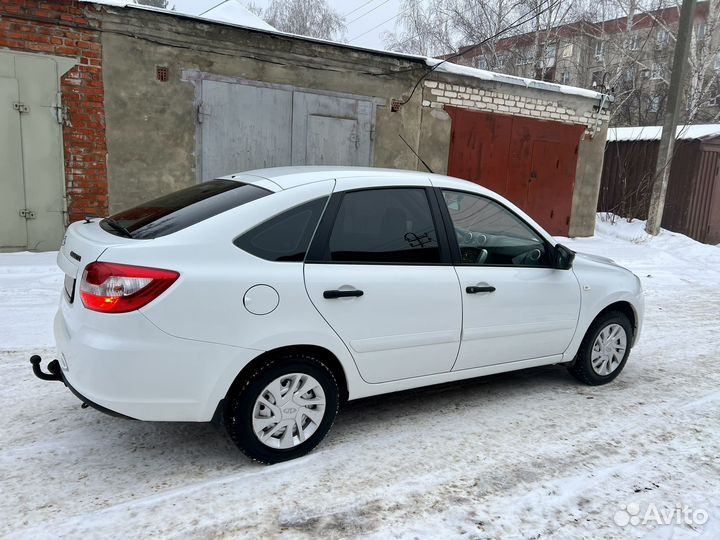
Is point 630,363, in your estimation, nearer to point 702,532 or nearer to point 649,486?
point 649,486

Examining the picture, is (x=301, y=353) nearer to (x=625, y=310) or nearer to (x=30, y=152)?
(x=625, y=310)

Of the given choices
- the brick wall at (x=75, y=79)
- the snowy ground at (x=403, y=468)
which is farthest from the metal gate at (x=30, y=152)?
the snowy ground at (x=403, y=468)

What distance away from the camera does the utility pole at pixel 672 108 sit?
11.8 m

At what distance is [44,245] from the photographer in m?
7.79

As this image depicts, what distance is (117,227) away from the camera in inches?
125

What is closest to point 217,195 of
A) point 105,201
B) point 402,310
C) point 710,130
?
point 402,310

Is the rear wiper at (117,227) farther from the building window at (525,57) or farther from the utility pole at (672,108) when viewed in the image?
the building window at (525,57)

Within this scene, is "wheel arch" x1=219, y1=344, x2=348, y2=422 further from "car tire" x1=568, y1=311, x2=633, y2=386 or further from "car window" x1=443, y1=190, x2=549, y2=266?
"car tire" x1=568, y1=311, x2=633, y2=386

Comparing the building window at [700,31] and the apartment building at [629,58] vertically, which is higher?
the building window at [700,31]

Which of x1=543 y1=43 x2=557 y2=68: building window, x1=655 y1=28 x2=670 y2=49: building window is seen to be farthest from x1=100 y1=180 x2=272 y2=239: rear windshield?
x1=655 y1=28 x2=670 y2=49: building window

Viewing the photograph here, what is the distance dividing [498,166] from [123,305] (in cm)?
1009

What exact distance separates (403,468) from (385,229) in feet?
4.52

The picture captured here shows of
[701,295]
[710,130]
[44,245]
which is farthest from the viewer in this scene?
[710,130]

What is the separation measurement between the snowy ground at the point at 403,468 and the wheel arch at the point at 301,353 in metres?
0.37
